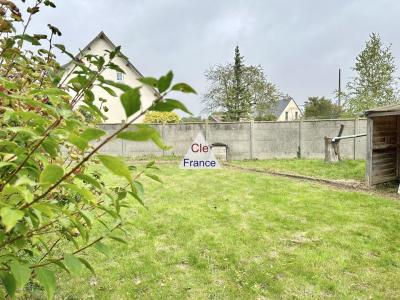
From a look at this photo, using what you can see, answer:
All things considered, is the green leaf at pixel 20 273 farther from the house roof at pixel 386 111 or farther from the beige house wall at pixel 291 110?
the beige house wall at pixel 291 110

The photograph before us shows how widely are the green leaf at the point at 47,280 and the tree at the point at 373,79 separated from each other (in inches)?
994

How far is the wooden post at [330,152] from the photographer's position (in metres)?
11.1

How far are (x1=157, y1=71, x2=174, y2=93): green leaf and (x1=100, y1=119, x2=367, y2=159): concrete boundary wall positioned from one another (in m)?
12.7

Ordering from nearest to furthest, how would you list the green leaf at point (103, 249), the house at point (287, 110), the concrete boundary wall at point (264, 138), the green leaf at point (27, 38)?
the green leaf at point (103, 249) < the green leaf at point (27, 38) < the concrete boundary wall at point (264, 138) < the house at point (287, 110)

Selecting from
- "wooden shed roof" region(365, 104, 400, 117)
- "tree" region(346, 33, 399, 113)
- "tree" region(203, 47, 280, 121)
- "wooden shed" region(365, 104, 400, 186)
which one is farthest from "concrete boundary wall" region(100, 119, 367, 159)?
"tree" region(203, 47, 280, 121)

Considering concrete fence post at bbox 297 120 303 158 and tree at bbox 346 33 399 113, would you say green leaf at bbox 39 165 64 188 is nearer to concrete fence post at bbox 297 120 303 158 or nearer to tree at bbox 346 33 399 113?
concrete fence post at bbox 297 120 303 158

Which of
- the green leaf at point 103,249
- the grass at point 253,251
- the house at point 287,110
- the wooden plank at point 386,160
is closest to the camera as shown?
the green leaf at point 103,249

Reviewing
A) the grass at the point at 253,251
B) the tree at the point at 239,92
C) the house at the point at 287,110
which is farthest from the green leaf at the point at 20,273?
the house at the point at 287,110

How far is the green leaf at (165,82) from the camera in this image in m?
0.58

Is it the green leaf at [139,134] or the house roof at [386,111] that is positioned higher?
the house roof at [386,111]

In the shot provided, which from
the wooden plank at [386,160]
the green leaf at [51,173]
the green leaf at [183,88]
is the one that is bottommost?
the wooden plank at [386,160]

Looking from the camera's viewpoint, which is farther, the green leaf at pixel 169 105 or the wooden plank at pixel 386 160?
the wooden plank at pixel 386 160

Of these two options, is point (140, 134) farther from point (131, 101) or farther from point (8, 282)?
point (8, 282)

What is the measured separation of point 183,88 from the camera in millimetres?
612
